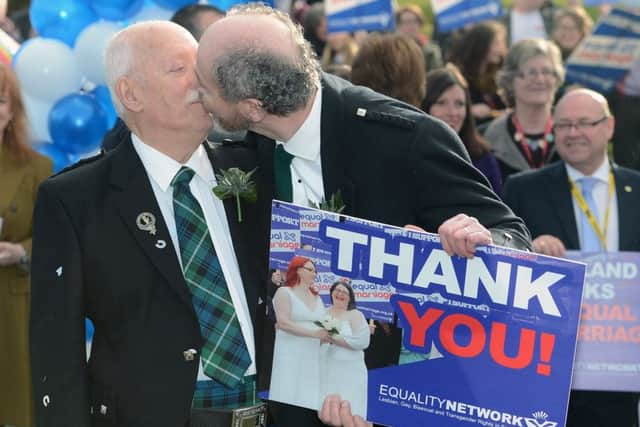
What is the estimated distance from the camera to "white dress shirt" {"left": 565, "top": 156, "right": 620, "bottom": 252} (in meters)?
5.12

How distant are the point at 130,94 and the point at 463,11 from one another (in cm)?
708

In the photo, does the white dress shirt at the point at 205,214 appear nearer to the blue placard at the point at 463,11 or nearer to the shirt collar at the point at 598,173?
the shirt collar at the point at 598,173

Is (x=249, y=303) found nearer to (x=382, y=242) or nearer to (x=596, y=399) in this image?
(x=382, y=242)

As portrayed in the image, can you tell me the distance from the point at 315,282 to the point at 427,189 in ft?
1.51

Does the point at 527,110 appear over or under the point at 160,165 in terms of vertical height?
over

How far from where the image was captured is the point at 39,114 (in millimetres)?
6234

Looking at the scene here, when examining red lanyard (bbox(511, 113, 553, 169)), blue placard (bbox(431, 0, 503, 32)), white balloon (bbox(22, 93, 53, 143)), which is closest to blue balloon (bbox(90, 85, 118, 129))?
white balloon (bbox(22, 93, 53, 143))

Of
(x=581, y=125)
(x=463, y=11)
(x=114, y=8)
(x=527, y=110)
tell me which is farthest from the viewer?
(x=463, y=11)

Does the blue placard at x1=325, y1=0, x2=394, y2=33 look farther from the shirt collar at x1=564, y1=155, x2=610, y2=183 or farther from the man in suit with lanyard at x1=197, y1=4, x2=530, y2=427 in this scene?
the man in suit with lanyard at x1=197, y1=4, x2=530, y2=427

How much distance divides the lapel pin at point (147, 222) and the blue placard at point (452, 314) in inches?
15.1

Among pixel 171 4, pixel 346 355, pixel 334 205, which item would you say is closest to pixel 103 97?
pixel 171 4

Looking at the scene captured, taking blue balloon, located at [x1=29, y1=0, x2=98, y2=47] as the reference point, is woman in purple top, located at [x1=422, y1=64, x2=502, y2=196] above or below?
below

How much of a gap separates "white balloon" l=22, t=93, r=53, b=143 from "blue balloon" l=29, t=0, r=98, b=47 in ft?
1.37

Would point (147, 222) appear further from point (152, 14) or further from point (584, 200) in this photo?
point (152, 14)
